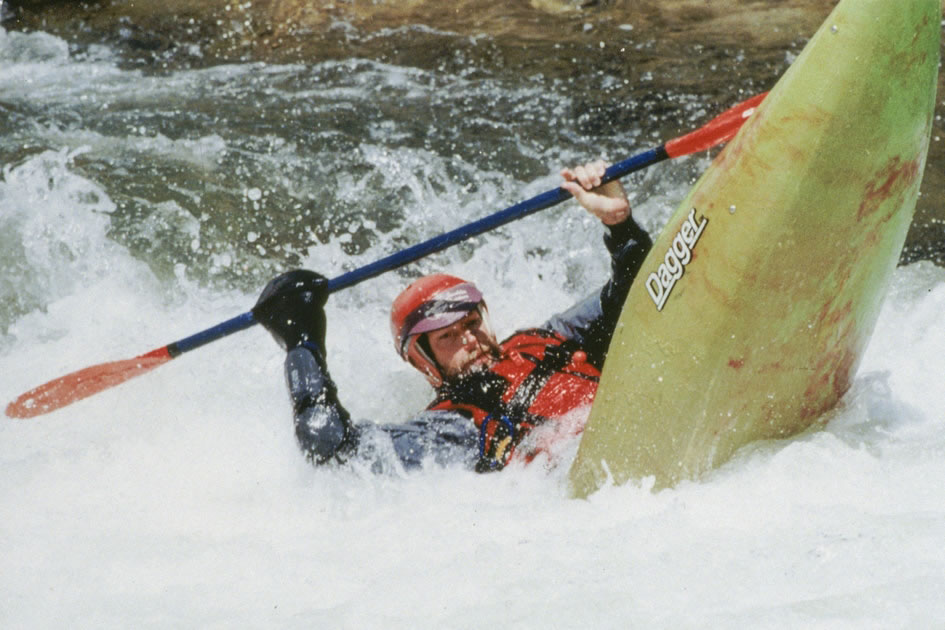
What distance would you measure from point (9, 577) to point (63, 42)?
18.9ft

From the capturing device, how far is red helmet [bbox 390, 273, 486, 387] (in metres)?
3.60

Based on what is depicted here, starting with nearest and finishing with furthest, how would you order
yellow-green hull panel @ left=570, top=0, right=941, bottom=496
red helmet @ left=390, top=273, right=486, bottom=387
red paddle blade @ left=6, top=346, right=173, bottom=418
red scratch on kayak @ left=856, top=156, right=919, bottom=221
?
yellow-green hull panel @ left=570, top=0, right=941, bottom=496 < red scratch on kayak @ left=856, top=156, right=919, bottom=221 < red helmet @ left=390, top=273, right=486, bottom=387 < red paddle blade @ left=6, top=346, right=173, bottom=418

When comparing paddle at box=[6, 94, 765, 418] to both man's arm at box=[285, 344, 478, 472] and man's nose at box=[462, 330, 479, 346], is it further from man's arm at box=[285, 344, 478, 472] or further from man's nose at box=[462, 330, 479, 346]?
man's arm at box=[285, 344, 478, 472]

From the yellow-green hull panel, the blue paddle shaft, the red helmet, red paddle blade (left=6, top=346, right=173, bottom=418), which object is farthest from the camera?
red paddle blade (left=6, top=346, right=173, bottom=418)

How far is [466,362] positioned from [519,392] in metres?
0.28

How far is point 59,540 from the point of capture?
323 centimetres

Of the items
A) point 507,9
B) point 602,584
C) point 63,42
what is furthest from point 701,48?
point 602,584

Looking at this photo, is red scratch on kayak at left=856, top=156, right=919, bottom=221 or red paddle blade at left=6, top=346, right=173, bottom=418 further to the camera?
red paddle blade at left=6, top=346, right=173, bottom=418

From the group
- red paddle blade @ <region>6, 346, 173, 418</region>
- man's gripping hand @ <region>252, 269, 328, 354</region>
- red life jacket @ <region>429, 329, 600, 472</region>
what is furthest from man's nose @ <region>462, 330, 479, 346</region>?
red paddle blade @ <region>6, 346, 173, 418</region>

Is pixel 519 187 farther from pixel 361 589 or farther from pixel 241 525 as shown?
pixel 361 589

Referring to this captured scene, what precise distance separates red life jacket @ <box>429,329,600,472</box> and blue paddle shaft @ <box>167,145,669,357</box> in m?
0.45

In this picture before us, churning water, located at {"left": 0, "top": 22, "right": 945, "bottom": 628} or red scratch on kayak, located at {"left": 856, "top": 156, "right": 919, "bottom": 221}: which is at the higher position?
red scratch on kayak, located at {"left": 856, "top": 156, "right": 919, "bottom": 221}

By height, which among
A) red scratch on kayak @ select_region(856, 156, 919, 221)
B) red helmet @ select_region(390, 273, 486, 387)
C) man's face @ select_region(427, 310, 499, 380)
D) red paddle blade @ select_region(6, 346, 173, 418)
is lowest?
red paddle blade @ select_region(6, 346, 173, 418)

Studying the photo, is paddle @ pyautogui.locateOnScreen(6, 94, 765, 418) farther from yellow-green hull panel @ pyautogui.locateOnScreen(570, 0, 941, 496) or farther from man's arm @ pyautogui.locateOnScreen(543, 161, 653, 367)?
yellow-green hull panel @ pyautogui.locateOnScreen(570, 0, 941, 496)
